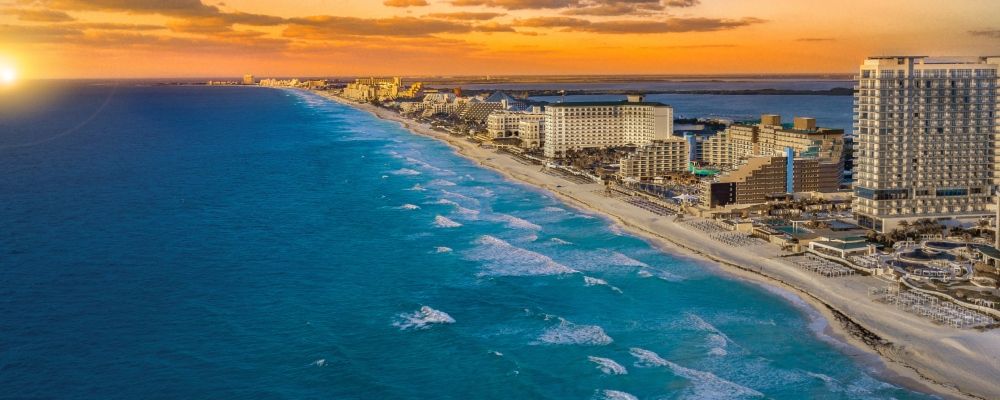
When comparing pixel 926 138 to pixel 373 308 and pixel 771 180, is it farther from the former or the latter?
pixel 373 308

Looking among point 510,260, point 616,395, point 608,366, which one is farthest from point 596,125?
point 616,395

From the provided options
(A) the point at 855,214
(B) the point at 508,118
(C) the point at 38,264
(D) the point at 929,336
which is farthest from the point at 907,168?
(B) the point at 508,118

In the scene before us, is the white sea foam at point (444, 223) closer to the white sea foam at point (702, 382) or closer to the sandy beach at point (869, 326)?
the sandy beach at point (869, 326)

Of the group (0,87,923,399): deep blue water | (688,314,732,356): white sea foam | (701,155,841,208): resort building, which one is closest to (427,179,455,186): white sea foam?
(0,87,923,399): deep blue water

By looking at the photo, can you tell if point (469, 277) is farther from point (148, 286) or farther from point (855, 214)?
point (855, 214)

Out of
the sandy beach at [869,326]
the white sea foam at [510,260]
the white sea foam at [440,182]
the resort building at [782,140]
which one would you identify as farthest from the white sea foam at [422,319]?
the white sea foam at [440,182]
